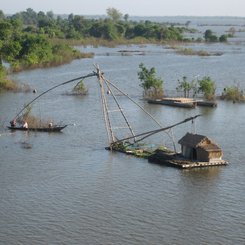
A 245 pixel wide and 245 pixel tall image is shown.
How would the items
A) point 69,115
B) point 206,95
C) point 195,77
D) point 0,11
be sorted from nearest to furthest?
point 69,115 < point 206,95 < point 195,77 < point 0,11

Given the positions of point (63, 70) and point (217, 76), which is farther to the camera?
point (63, 70)

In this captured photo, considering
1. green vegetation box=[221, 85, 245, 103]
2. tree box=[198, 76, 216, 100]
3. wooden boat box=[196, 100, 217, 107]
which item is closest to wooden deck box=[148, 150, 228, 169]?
wooden boat box=[196, 100, 217, 107]

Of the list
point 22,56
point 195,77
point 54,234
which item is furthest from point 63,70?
point 54,234

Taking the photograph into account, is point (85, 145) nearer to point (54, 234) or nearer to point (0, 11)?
point (54, 234)

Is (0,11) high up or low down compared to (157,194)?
up

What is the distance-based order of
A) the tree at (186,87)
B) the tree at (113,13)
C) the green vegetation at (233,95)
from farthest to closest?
the tree at (113,13) < the tree at (186,87) < the green vegetation at (233,95)

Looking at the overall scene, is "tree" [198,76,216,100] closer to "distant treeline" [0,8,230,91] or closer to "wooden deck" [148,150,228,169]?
"distant treeline" [0,8,230,91]

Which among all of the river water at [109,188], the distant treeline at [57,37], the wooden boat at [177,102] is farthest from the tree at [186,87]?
the distant treeline at [57,37]

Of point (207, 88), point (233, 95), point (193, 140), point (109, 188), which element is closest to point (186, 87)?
point (207, 88)

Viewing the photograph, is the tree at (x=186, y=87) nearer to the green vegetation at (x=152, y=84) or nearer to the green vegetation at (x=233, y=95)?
the green vegetation at (x=152, y=84)
